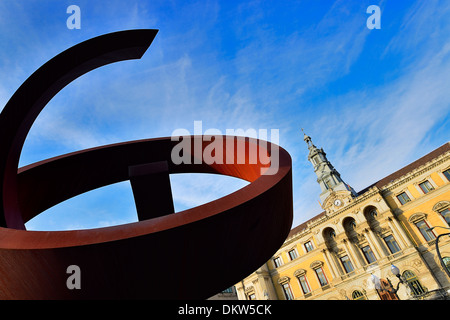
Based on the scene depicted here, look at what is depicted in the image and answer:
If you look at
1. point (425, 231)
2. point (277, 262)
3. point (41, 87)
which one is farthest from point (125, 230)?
point (277, 262)

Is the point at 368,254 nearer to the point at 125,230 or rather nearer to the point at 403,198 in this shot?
the point at 403,198

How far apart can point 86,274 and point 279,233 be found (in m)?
4.11

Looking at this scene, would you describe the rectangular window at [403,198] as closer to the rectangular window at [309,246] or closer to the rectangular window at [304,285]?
the rectangular window at [309,246]

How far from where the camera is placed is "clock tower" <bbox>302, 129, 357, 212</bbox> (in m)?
35.9

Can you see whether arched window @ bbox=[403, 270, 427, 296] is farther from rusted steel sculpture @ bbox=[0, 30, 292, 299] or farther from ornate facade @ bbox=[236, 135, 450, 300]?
rusted steel sculpture @ bbox=[0, 30, 292, 299]

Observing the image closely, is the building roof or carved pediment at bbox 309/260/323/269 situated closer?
the building roof

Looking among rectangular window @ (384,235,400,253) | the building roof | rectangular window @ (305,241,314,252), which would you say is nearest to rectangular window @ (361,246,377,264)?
rectangular window @ (384,235,400,253)

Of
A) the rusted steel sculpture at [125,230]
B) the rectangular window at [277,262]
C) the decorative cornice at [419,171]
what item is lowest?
the rusted steel sculpture at [125,230]

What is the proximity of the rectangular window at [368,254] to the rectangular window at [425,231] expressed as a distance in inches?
228

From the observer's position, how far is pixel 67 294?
14.2 feet

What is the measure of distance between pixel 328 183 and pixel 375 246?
12.9 meters

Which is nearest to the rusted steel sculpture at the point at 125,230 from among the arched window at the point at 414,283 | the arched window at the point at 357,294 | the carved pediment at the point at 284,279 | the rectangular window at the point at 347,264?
the arched window at the point at 414,283

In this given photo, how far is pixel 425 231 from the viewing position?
2862cm

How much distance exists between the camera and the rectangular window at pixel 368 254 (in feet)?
103
